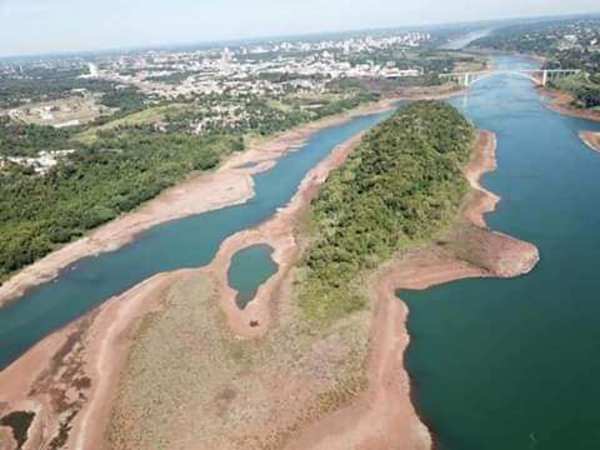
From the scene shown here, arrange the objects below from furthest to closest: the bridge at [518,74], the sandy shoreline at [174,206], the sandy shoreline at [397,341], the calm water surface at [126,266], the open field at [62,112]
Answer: the bridge at [518,74] → the open field at [62,112] → the sandy shoreline at [174,206] → the calm water surface at [126,266] → the sandy shoreline at [397,341]

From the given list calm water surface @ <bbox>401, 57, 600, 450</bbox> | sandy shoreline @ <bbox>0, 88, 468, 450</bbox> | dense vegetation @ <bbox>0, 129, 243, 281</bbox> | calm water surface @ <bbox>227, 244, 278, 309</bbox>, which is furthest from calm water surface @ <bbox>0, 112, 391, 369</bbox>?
calm water surface @ <bbox>401, 57, 600, 450</bbox>

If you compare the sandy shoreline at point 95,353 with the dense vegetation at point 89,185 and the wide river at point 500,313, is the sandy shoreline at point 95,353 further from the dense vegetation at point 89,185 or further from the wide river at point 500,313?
the dense vegetation at point 89,185

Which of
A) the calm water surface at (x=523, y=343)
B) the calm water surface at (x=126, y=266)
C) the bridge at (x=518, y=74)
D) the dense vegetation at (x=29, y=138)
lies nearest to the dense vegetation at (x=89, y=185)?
the calm water surface at (x=126, y=266)

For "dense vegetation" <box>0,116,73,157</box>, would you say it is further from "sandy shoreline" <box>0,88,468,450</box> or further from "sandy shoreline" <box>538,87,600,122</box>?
"sandy shoreline" <box>538,87,600,122</box>

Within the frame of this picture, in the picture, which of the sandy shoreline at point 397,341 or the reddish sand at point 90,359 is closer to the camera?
the sandy shoreline at point 397,341

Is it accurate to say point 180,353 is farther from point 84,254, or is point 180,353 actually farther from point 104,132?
point 104,132
